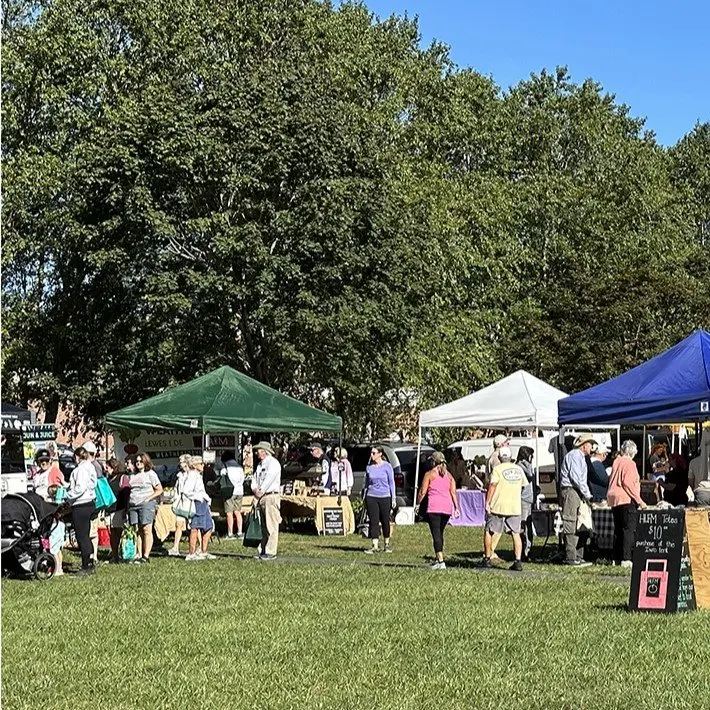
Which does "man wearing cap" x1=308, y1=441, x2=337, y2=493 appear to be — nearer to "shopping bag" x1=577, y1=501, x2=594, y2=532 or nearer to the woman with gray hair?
"shopping bag" x1=577, y1=501, x2=594, y2=532

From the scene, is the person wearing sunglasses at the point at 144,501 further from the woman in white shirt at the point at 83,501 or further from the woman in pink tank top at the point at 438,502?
the woman in pink tank top at the point at 438,502

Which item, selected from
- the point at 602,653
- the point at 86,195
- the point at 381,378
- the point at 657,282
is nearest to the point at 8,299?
the point at 86,195

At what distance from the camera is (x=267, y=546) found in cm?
1806

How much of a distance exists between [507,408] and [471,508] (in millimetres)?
2156

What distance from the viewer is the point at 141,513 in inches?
703

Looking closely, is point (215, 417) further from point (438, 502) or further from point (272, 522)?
Answer: point (438, 502)

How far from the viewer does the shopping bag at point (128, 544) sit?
17828 millimetres

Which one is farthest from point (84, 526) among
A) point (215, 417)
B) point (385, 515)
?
point (215, 417)

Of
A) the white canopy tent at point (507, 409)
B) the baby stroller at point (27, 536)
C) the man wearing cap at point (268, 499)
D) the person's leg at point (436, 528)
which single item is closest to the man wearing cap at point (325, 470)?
the white canopy tent at point (507, 409)

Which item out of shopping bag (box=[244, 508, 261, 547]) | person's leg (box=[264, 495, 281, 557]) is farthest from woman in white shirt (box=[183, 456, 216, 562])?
person's leg (box=[264, 495, 281, 557])

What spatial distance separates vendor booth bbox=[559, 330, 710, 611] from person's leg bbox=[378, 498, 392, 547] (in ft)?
9.83

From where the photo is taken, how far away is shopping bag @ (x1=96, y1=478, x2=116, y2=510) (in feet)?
55.6

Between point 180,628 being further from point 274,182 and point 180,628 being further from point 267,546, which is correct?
point 274,182

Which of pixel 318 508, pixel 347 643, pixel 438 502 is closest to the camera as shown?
pixel 347 643
